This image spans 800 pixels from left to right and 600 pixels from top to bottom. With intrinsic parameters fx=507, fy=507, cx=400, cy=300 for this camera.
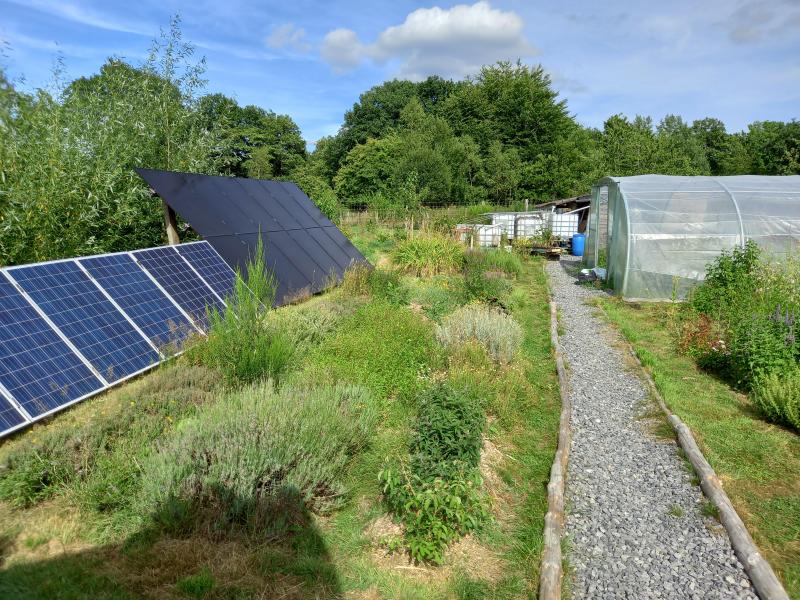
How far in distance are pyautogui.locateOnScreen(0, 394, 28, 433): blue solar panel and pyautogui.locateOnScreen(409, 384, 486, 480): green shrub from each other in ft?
10.8

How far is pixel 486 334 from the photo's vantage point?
7.21 meters

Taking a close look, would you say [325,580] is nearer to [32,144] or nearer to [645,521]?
[645,521]

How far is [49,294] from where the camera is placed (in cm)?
536

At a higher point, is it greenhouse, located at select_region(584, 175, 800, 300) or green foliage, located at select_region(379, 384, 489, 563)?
greenhouse, located at select_region(584, 175, 800, 300)

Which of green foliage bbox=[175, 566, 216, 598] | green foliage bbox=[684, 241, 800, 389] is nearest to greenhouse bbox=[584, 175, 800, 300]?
green foliage bbox=[684, 241, 800, 389]

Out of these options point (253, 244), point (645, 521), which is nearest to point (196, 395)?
point (645, 521)

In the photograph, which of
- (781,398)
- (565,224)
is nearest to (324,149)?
(565,224)

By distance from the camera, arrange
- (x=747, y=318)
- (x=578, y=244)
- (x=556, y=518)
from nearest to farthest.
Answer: (x=556, y=518), (x=747, y=318), (x=578, y=244)

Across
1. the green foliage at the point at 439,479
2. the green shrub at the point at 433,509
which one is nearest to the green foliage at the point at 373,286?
the green foliage at the point at 439,479

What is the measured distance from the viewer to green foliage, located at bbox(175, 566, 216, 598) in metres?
2.89

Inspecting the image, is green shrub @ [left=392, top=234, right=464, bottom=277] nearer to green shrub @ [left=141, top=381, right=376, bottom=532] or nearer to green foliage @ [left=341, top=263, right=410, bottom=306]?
green foliage @ [left=341, top=263, right=410, bottom=306]

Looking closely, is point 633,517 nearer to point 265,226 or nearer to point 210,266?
point 210,266

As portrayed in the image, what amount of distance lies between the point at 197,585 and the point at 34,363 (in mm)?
2996

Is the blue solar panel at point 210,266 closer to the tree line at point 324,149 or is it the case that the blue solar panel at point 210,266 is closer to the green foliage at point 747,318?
the tree line at point 324,149
